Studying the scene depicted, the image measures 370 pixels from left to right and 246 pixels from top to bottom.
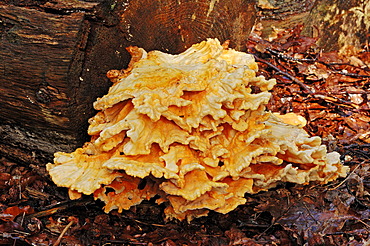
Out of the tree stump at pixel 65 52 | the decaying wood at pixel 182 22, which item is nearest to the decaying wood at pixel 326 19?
the decaying wood at pixel 182 22

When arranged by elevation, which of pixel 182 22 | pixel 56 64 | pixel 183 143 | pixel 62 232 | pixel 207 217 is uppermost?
pixel 182 22

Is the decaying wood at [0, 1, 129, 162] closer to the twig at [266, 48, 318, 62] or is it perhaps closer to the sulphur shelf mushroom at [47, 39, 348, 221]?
the sulphur shelf mushroom at [47, 39, 348, 221]

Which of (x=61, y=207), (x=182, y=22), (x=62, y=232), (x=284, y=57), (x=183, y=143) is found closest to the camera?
(x=183, y=143)

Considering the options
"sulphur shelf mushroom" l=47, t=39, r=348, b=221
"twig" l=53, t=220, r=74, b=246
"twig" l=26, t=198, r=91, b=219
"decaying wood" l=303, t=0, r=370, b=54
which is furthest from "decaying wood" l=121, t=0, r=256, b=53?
"decaying wood" l=303, t=0, r=370, b=54

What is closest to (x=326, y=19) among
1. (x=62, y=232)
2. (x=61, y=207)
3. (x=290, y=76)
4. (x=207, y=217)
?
(x=290, y=76)

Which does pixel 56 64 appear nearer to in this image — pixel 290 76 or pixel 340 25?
pixel 290 76

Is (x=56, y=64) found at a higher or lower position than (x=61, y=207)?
higher

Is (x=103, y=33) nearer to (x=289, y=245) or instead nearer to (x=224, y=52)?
(x=224, y=52)

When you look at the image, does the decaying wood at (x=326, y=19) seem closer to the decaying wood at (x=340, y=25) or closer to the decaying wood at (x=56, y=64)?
the decaying wood at (x=340, y=25)
